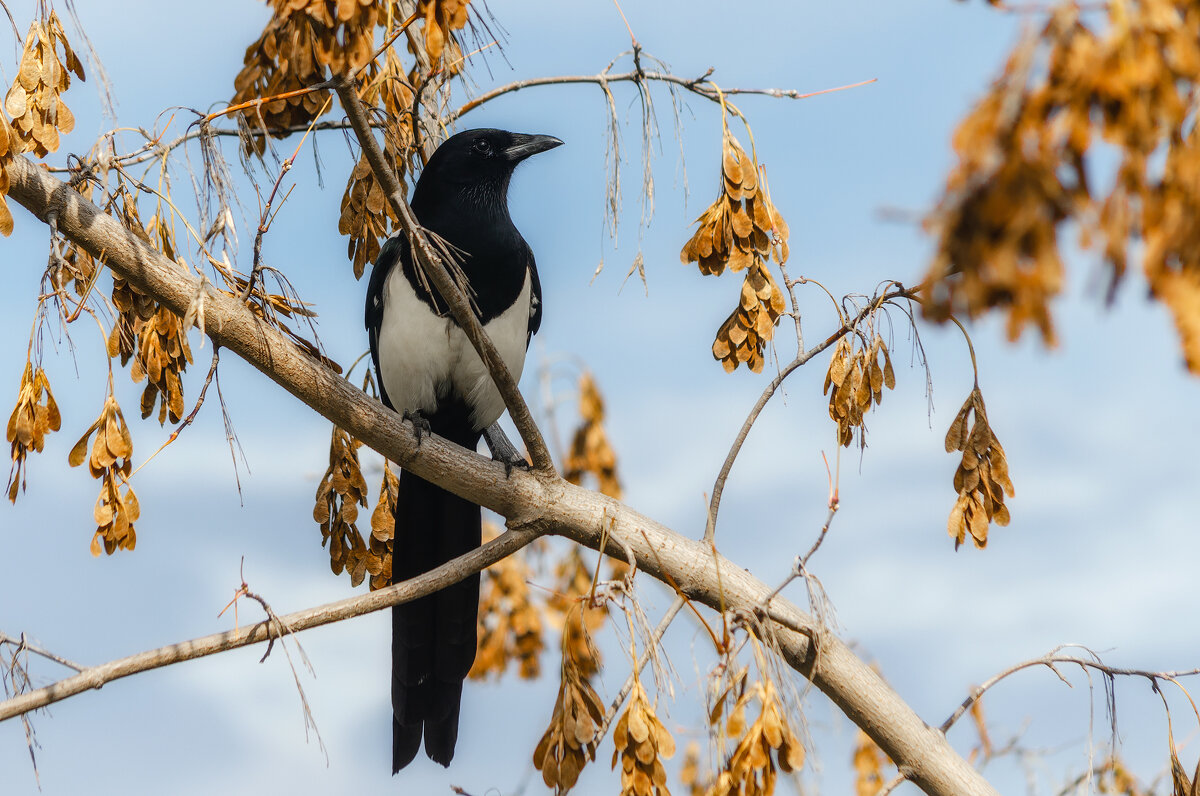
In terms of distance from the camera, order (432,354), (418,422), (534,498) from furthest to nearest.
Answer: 1. (432,354)
2. (418,422)
3. (534,498)

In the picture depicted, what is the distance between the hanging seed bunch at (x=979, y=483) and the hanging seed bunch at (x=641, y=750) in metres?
0.95

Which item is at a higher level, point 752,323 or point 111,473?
point 752,323

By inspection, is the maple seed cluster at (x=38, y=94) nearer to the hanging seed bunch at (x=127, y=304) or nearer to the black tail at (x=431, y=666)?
the hanging seed bunch at (x=127, y=304)

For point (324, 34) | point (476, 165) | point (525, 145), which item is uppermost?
point (525, 145)

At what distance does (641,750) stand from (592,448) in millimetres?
1983

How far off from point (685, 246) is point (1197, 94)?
5.61 ft

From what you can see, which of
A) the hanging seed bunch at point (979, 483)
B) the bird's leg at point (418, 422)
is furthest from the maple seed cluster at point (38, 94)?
the hanging seed bunch at point (979, 483)

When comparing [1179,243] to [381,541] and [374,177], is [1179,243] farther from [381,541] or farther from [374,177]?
[381,541]

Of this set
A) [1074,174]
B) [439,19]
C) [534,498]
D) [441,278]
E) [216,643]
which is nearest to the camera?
[1074,174]

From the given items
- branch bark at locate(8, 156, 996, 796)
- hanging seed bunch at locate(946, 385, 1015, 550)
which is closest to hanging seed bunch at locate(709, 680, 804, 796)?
branch bark at locate(8, 156, 996, 796)

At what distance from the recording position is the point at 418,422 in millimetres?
3510

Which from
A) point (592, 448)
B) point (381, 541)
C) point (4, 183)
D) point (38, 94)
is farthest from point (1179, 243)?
point (592, 448)

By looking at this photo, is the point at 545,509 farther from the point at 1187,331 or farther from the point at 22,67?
the point at 1187,331

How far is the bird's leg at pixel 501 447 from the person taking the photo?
332cm
